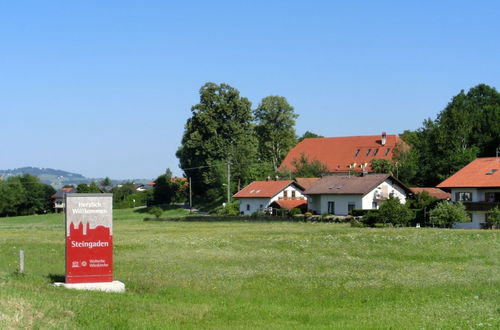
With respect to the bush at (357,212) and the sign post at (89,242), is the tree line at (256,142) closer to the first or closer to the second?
the bush at (357,212)

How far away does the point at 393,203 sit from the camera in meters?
65.1

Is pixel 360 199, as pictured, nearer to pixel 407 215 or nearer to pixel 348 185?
pixel 348 185

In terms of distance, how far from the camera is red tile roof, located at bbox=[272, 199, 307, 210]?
327 ft

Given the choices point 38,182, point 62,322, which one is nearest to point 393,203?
point 62,322

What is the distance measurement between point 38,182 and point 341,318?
489 ft

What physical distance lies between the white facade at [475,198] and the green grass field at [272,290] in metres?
35.4

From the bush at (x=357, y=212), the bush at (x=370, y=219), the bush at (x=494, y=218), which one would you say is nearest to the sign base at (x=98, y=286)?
the bush at (x=370, y=219)

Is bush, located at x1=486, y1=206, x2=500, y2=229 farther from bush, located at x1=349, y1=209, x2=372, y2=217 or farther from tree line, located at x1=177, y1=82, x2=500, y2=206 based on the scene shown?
tree line, located at x1=177, y1=82, x2=500, y2=206

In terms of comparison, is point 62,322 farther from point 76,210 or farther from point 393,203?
point 393,203

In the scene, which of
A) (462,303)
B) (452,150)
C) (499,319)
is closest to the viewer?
(499,319)

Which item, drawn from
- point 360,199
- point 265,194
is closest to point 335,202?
point 360,199

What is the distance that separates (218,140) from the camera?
118 metres

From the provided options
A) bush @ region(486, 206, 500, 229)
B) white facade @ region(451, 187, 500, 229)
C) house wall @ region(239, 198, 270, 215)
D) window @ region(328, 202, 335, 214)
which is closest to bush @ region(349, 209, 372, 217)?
window @ region(328, 202, 335, 214)

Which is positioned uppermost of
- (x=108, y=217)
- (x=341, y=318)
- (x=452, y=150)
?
(x=452, y=150)
